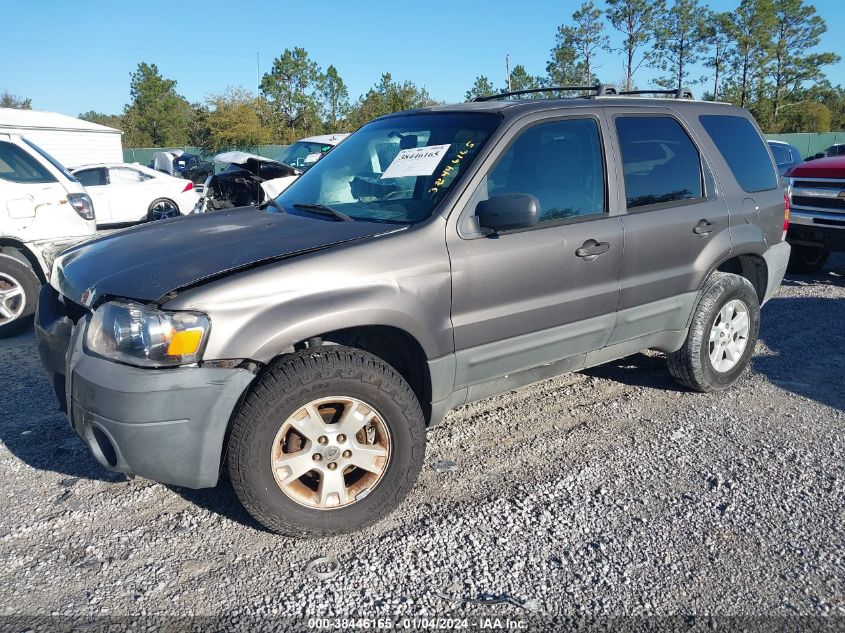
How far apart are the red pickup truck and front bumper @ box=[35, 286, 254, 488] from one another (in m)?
6.85

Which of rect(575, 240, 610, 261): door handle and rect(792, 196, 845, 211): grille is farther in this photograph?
rect(792, 196, 845, 211): grille

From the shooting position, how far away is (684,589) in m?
2.64

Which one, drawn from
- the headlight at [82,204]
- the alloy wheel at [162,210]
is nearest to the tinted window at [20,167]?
the headlight at [82,204]

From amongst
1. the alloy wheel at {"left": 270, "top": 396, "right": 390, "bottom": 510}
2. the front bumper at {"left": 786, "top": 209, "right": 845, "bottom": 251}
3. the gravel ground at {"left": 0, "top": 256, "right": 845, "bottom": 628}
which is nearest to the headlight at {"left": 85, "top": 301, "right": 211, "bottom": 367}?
the alloy wheel at {"left": 270, "top": 396, "right": 390, "bottom": 510}

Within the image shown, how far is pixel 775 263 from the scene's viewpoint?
4848mm

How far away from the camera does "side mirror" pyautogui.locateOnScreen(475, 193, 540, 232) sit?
3107mm

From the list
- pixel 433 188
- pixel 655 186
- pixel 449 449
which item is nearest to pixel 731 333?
pixel 655 186

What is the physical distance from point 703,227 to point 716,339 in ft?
2.69

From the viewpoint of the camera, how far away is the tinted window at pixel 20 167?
617 centimetres

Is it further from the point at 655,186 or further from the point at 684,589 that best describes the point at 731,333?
the point at 684,589

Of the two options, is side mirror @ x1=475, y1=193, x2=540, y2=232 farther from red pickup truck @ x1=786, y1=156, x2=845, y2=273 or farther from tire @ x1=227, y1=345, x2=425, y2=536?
red pickup truck @ x1=786, y1=156, x2=845, y2=273

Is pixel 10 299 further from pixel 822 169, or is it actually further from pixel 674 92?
pixel 822 169

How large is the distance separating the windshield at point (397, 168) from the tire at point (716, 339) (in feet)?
6.35

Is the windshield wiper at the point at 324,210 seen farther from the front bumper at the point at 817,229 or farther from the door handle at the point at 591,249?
the front bumper at the point at 817,229
